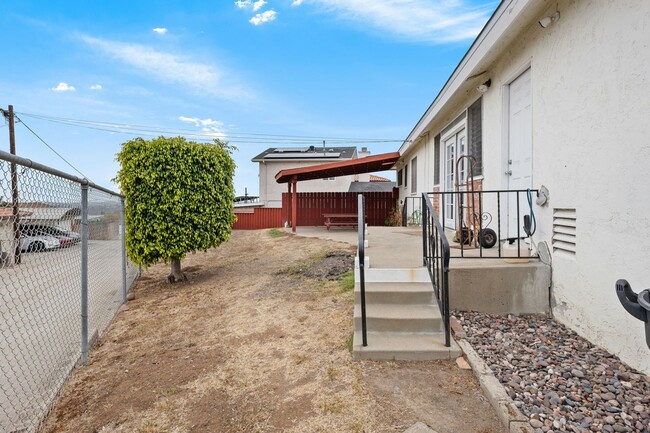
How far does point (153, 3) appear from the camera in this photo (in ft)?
26.5

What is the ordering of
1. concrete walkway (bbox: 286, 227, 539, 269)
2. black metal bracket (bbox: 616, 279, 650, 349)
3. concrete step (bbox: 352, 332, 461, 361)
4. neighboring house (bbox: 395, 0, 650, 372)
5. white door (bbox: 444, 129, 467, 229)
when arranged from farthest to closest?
white door (bbox: 444, 129, 467, 229) → concrete walkway (bbox: 286, 227, 539, 269) → concrete step (bbox: 352, 332, 461, 361) → neighboring house (bbox: 395, 0, 650, 372) → black metal bracket (bbox: 616, 279, 650, 349)

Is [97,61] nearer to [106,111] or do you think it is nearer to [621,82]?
[106,111]

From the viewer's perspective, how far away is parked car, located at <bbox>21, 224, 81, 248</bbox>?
232 cm

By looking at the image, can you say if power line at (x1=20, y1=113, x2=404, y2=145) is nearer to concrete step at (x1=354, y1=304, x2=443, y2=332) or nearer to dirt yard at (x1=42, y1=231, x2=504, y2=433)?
dirt yard at (x1=42, y1=231, x2=504, y2=433)

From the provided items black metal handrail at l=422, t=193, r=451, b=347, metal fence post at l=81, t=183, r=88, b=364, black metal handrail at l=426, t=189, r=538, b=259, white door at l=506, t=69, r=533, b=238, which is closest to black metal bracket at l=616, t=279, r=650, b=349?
black metal handrail at l=422, t=193, r=451, b=347

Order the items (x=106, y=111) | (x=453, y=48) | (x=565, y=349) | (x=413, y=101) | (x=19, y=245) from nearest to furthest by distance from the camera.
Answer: (x=19, y=245), (x=565, y=349), (x=453, y=48), (x=413, y=101), (x=106, y=111)

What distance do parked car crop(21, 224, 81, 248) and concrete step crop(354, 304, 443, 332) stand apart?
8.49 ft

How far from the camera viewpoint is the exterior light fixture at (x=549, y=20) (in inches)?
128

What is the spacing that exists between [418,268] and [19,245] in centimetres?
331

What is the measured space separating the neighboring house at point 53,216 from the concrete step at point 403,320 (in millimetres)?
2591

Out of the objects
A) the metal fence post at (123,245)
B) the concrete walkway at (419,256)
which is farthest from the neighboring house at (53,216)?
the concrete walkway at (419,256)

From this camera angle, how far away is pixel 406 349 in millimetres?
2697

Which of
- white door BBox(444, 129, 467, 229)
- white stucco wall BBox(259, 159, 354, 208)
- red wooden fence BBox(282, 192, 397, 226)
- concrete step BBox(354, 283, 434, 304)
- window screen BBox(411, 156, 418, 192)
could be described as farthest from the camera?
white stucco wall BBox(259, 159, 354, 208)

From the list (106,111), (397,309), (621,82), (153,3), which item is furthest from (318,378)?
(106,111)
